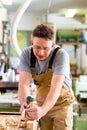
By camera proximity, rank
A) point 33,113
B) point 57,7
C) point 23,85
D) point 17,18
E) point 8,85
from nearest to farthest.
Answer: point 33,113 → point 23,85 → point 17,18 → point 8,85 → point 57,7

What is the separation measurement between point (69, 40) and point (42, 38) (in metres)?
6.17

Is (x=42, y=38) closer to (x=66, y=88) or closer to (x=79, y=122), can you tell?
(x=66, y=88)

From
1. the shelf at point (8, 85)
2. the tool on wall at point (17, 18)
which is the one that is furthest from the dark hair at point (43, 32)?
the shelf at point (8, 85)

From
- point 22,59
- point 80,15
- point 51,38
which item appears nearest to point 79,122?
point 22,59

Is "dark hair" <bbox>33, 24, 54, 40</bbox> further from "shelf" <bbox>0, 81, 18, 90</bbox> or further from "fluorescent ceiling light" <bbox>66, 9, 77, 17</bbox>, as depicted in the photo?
"fluorescent ceiling light" <bbox>66, 9, 77, 17</bbox>

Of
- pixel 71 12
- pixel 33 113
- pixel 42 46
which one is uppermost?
pixel 71 12

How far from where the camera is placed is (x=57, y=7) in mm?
7395

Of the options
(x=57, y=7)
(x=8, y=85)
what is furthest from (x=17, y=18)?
(x=57, y=7)

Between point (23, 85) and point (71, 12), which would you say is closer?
point (23, 85)

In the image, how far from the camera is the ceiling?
6.51 metres

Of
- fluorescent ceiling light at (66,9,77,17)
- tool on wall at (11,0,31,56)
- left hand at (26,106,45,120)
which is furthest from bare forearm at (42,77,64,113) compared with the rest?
fluorescent ceiling light at (66,9,77,17)

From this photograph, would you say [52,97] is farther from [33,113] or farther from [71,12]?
[71,12]

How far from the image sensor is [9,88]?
3668 millimetres

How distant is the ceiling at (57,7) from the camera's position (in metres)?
6.51
